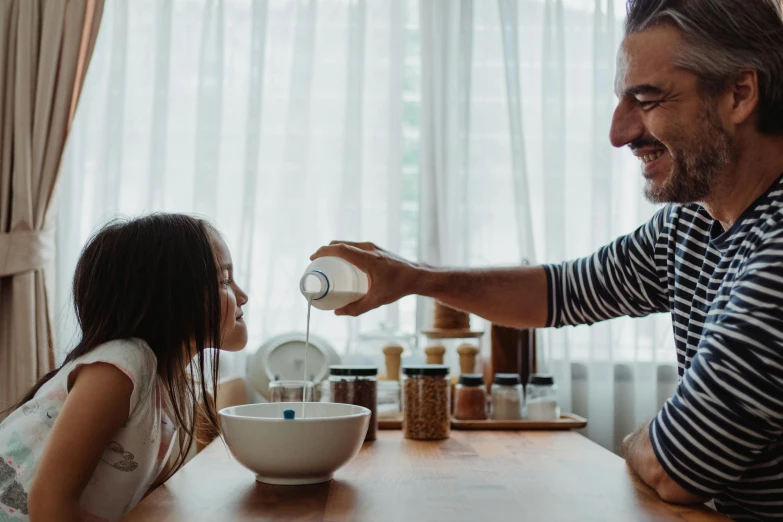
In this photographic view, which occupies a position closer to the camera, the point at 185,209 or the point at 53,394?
the point at 53,394

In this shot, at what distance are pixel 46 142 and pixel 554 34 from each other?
1661 millimetres

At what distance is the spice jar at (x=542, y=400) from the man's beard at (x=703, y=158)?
66 cm

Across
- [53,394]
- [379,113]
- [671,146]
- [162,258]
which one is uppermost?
[379,113]

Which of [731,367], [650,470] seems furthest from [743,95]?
[650,470]

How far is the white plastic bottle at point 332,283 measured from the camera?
3.96ft

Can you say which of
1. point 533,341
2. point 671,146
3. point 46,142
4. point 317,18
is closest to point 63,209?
point 46,142

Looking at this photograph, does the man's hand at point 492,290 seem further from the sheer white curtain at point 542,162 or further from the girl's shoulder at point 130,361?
the sheer white curtain at point 542,162

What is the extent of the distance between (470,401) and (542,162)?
3.50ft

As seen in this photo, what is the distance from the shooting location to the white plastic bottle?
1.21 m

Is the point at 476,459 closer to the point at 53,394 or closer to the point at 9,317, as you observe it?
the point at 53,394

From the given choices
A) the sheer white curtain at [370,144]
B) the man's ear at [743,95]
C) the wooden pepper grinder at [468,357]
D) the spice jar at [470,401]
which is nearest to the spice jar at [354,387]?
the spice jar at [470,401]

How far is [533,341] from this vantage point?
1.99 meters

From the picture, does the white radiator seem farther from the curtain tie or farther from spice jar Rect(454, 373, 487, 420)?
the curtain tie

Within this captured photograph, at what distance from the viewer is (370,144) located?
100.0 inches
